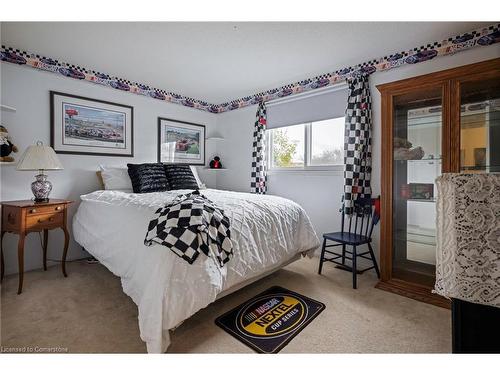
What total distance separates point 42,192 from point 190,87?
212 cm

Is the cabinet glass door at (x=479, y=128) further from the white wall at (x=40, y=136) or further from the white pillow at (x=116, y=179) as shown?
the white wall at (x=40, y=136)

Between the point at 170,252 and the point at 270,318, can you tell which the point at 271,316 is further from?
the point at 170,252

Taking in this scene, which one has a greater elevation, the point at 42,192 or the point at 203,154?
the point at 203,154

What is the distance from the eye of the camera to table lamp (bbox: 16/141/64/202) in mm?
2256

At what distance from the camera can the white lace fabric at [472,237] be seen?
867 millimetres

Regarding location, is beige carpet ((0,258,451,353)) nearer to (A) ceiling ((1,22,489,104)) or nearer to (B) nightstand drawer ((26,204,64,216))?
(B) nightstand drawer ((26,204,64,216))

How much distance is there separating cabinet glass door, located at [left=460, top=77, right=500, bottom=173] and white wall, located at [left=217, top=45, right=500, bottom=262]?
1.42 ft

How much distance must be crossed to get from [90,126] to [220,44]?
1896mm

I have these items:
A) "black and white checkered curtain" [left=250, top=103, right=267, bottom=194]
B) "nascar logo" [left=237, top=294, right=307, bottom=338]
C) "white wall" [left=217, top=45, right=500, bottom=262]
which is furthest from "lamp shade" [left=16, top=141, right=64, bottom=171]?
"white wall" [left=217, top=45, right=500, bottom=262]

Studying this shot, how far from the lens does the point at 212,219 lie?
1.64 meters

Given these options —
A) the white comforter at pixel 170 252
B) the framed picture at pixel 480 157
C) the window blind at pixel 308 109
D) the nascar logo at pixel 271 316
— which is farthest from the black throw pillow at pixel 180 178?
the framed picture at pixel 480 157
